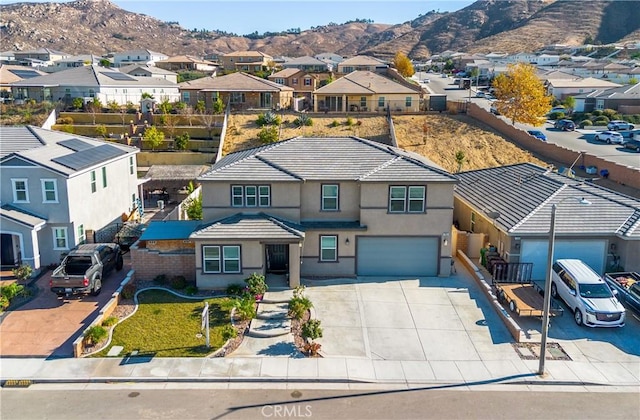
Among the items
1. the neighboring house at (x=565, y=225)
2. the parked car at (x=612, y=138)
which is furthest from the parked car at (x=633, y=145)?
the neighboring house at (x=565, y=225)

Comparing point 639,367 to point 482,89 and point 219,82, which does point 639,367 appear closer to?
point 219,82

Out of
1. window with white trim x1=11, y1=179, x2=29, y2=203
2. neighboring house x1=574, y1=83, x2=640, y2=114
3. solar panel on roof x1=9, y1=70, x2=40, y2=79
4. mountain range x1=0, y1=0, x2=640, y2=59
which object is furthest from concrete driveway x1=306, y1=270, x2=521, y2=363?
mountain range x1=0, y1=0, x2=640, y2=59

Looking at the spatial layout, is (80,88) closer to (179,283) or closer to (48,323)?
(179,283)

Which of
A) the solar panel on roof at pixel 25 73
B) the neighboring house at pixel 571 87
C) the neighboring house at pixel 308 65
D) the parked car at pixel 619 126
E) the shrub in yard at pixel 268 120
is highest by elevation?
the neighboring house at pixel 308 65

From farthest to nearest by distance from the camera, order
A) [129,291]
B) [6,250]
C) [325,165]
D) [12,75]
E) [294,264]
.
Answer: [12,75], [6,250], [325,165], [294,264], [129,291]

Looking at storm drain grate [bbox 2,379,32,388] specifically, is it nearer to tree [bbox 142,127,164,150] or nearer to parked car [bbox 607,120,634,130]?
tree [bbox 142,127,164,150]

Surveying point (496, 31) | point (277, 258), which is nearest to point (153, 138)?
point (277, 258)

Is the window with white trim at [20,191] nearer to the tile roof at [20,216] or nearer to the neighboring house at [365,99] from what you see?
the tile roof at [20,216]
